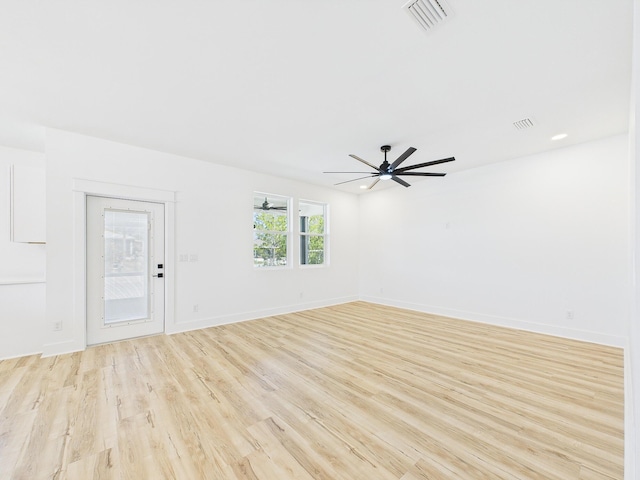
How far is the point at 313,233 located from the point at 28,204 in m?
4.70

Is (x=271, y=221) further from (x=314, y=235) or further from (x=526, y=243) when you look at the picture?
(x=526, y=243)

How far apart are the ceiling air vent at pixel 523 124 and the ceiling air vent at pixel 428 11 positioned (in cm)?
212

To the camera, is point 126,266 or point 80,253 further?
point 126,266

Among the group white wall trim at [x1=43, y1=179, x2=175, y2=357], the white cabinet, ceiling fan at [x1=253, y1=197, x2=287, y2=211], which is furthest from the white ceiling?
ceiling fan at [x1=253, y1=197, x2=287, y2=211]

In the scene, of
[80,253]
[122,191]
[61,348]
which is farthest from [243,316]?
[122,191]

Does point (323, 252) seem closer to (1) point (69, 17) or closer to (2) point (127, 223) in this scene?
(2) point (127, 223)

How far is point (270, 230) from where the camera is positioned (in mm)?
5652

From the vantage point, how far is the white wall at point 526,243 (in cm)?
380

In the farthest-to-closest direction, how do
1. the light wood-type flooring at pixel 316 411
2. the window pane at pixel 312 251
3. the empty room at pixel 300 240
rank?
the window pane at pixel 312 251 → the empty room at pixel 300 240 → the light wood-type flooring at pixel 316 411

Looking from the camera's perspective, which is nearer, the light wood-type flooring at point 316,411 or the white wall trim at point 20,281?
the light wood-type flooring at point 316,411

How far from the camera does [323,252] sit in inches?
263

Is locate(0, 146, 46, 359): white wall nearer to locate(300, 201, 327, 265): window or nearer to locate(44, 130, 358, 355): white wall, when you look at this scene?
locate(44, 130, 358, 355): white wall

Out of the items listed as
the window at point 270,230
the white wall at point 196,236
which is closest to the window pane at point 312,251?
the white wall at point 196,236

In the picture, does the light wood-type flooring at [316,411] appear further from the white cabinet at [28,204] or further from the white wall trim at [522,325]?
the white cabinet at [28,204]
